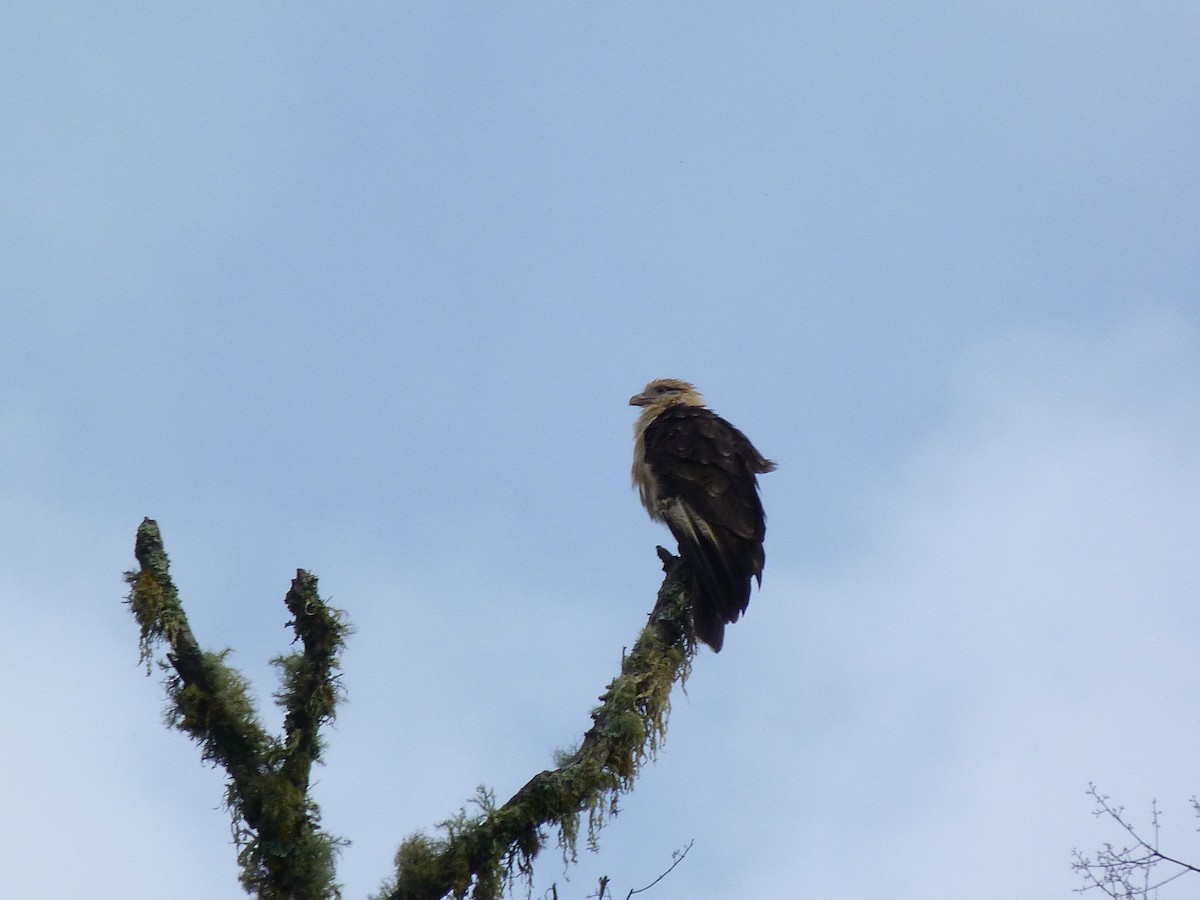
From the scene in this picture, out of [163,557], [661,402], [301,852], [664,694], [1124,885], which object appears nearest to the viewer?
[301,852]

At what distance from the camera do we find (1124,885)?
6.64 m

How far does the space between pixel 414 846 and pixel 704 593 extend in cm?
257

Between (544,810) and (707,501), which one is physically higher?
(707,501)

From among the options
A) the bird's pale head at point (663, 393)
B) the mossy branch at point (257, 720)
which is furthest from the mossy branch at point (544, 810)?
the bird's pale head at point (663, 393)

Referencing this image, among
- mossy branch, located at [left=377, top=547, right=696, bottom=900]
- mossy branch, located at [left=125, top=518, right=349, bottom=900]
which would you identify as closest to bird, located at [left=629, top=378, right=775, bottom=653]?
mossy branch, located at [left=377, top=547, right=696, bottom=900]

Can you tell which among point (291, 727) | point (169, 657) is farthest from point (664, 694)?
point (169, 657)

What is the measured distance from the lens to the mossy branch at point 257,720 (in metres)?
4.91

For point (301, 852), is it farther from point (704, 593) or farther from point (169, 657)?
point (704, 593)

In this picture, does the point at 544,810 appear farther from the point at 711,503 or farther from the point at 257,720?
the point at 711,503

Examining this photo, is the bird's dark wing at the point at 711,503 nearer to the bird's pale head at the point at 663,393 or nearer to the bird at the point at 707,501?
the bird at the point at 707,501

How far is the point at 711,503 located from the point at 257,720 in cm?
400

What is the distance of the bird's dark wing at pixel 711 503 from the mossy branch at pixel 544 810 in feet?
3.89

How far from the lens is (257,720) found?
5016 millimetres

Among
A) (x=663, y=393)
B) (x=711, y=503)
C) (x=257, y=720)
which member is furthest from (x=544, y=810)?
(x=663, y=393)
